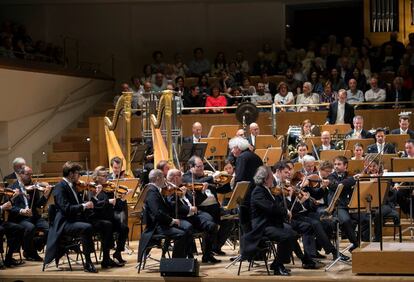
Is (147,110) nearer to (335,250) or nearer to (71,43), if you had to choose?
(335,250)

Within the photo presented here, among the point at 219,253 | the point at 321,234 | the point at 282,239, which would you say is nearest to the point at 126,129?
the point at 219,253

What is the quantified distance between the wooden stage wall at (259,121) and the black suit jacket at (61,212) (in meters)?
6.01

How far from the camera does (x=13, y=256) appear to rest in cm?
1201

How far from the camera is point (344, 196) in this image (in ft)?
35.7

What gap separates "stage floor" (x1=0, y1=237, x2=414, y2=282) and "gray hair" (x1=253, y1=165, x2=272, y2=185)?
0.95 m

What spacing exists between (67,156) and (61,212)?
6.69 m

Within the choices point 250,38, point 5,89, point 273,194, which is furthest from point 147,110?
point 250,38

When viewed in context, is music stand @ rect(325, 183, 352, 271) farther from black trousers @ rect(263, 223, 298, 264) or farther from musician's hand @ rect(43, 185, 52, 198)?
musician's hand @ rect(43, 185, 52, 198)

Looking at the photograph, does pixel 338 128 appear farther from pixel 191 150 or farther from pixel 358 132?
pixel 191 150

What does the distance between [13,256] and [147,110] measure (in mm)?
3703

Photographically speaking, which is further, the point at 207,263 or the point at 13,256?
the point at 13,256

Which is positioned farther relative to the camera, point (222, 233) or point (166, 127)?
point (166, 127)

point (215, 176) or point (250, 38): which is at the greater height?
point (250, 38)

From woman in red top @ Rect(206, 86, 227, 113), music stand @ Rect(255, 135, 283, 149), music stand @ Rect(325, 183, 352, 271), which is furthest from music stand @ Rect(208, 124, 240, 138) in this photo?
music stand @ Rect(325, 183, 352, 271)
